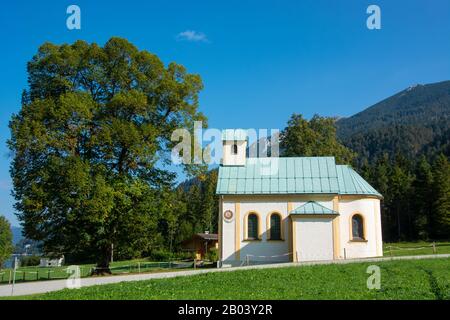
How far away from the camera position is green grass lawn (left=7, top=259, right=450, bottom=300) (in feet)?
44.0

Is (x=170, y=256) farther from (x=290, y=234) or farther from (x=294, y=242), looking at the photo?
(x=294, y=242)

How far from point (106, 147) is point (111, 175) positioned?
1860 mm

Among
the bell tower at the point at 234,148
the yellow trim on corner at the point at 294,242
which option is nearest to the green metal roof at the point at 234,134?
the bell tower at the point at 234,148

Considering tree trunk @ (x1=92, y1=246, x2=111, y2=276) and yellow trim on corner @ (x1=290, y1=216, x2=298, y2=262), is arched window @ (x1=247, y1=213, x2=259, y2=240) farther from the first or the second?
tree trunk @ (x1=92, y1=246, x2=111, y2=276)

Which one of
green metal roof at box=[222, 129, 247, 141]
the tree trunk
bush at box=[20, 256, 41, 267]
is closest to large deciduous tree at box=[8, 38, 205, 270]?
the tree trunk

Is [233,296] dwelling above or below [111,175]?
below

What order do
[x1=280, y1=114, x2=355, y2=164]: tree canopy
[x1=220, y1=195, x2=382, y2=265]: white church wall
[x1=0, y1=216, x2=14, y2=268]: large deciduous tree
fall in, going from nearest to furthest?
[x1=220, y1=195, x2=382, y2=265]: white church wall < [x1=280, y1=114, x2=355, y2=164]: tree canopy < [x1=0, y1=216, x2=14, y2=268]: large deciduous tree

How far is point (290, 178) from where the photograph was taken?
32.1m

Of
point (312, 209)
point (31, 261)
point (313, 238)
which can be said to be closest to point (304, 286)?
point (313, 238)

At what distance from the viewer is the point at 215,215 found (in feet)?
251

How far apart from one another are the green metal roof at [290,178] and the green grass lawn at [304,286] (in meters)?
10.1

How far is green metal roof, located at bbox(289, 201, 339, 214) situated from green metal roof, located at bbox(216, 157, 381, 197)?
3.14ft
